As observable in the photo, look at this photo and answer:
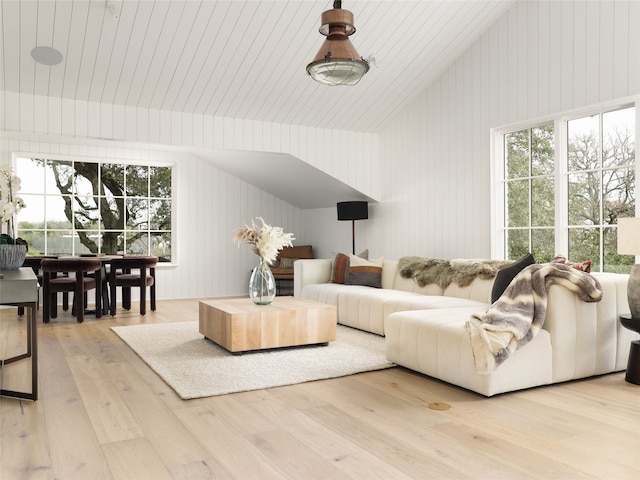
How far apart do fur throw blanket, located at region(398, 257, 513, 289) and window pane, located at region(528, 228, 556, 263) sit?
532 millimetres

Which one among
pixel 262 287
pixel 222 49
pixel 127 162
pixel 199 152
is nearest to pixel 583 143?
pixel 262 287

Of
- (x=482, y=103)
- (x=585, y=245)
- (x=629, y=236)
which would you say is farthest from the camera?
(x=482, y=103)

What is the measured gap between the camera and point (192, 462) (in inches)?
88.0

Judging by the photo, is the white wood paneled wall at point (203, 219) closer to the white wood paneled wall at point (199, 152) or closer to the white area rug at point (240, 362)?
the white wood paneled wall at point (199, 152)

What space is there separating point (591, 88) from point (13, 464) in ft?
15.7

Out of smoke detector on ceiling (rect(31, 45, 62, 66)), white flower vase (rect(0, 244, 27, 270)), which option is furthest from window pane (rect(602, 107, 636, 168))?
smoke detector on ceiling (rect(31, 45, 62, 66))

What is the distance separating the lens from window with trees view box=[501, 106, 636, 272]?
4.48 metres

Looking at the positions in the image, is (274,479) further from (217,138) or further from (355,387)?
(217,138)

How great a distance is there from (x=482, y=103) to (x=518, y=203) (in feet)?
3.71

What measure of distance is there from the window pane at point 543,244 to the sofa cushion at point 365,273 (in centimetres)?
164

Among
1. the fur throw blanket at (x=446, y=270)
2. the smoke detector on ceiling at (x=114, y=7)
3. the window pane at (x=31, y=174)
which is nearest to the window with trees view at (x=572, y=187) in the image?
the fur throw blanket at (x=446, y=270)

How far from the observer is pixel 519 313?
3268 millimetres

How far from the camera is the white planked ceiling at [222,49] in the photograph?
4680 mm

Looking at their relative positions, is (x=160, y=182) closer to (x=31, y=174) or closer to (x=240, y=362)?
(x=31, y=174)
